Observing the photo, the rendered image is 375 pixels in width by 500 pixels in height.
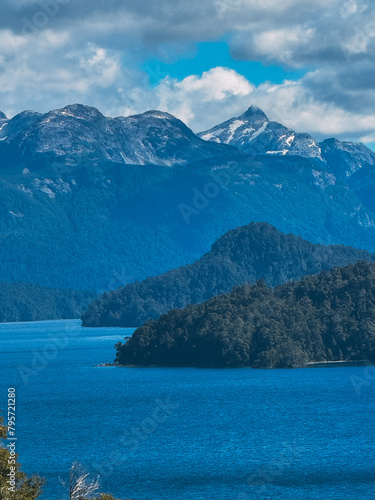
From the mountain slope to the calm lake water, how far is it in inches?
208

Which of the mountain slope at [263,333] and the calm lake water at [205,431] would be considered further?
the mountain slope at [263,333]

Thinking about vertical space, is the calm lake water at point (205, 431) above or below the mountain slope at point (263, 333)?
below

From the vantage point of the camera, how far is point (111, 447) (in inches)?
3346

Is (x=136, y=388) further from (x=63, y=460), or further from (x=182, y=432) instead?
(x=63, y=460)

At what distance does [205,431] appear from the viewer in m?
92.6

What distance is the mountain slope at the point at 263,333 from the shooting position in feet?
494

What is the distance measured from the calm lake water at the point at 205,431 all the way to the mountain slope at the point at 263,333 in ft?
17.3

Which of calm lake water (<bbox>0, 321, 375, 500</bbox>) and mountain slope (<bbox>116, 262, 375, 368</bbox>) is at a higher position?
mountain slope (<bbox>116, 262, 375, 368</bbox>)

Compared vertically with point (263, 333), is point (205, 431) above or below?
below

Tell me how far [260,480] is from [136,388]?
56.5m

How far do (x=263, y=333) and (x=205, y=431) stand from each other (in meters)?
57.9

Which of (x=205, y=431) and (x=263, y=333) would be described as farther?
(x=263, y=333)

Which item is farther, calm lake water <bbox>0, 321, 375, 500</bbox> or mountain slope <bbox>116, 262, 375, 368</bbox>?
mountain slope <bbox>116, 262, 375, 368</bbox>

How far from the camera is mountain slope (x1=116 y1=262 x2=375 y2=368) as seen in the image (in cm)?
15050
